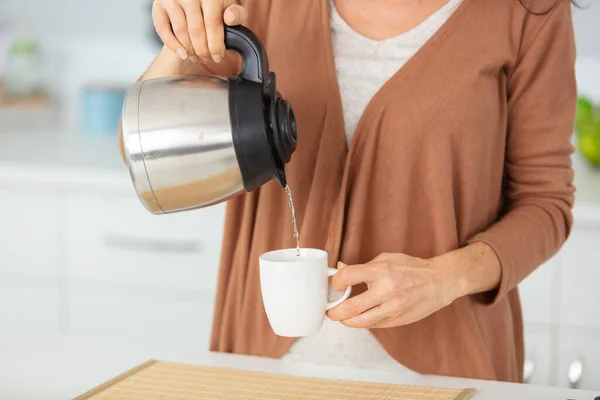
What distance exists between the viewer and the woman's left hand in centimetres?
90

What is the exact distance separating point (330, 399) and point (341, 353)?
0.66 ft

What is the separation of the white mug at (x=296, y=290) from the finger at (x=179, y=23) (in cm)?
25

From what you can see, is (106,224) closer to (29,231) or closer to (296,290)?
(29,231)

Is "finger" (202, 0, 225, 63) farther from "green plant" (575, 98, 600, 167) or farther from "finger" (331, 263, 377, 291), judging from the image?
"green plant" (575, 98, 600, 167)

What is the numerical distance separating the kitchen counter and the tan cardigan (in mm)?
84

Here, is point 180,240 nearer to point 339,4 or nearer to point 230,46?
point 339,4

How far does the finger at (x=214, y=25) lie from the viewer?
0.90 meters

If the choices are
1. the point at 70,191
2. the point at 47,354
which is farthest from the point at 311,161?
the point at 70,191

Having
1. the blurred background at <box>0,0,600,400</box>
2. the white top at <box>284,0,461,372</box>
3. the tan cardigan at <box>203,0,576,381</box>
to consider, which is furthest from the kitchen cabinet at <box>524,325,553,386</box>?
the white top at <box>284,0,461,372</box>

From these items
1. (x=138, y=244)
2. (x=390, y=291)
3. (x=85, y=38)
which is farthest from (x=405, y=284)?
(x=85, y=38)

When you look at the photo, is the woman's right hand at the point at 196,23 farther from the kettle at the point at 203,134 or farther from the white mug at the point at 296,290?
the white mug at the point at 296,290

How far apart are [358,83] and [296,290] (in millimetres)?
361

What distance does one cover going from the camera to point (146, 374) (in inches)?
38.3

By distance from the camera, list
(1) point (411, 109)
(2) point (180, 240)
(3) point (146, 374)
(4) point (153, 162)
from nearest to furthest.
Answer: (4) point (153, 162) < (3) point (146, 374) < (1) point (411, 109) < (2) point (180, 240)
